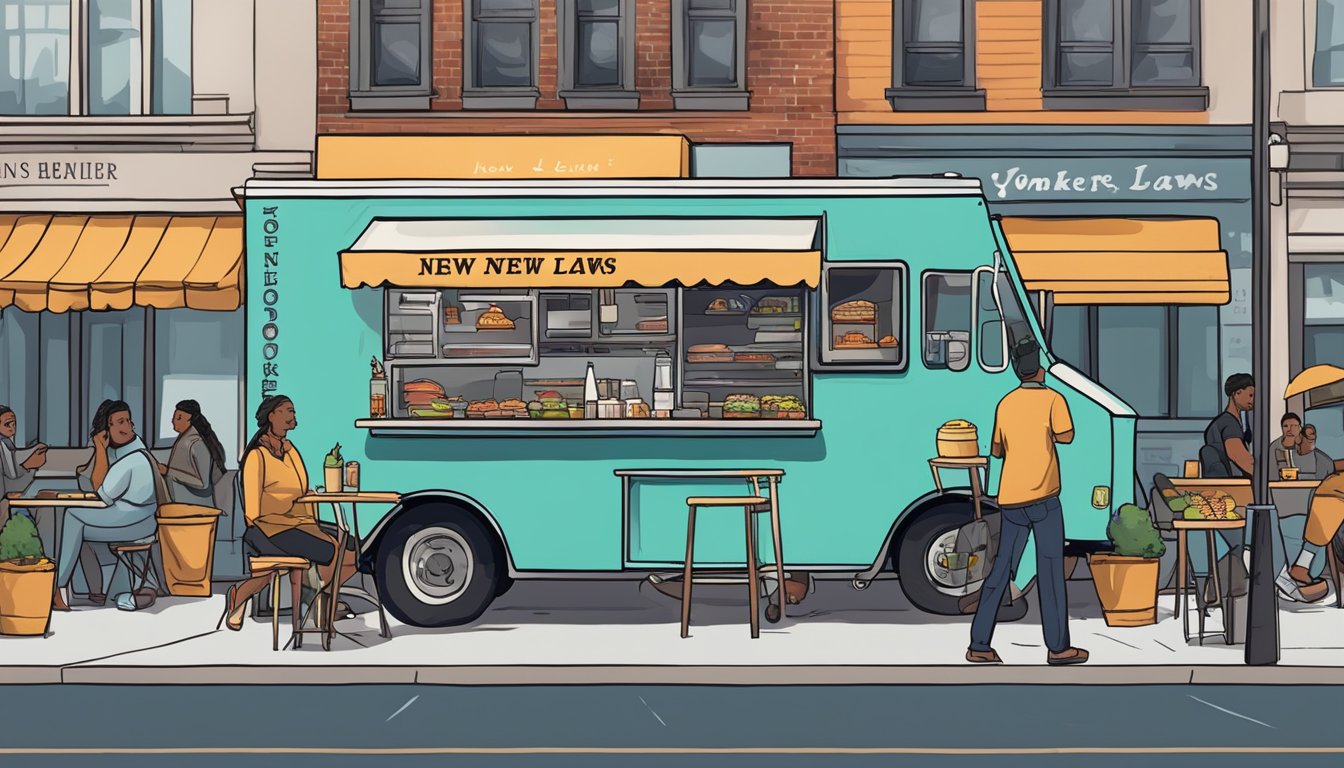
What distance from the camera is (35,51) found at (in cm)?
1859

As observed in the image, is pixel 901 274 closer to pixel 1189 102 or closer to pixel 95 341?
pixel 1189 102

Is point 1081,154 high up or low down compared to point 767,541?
up

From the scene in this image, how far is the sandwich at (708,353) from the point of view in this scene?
47.0ft

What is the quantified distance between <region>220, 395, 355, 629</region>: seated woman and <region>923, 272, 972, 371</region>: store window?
4697 millimetres

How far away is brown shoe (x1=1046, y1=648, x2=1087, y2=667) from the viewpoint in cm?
1174

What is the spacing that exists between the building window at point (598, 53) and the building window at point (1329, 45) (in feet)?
22.4

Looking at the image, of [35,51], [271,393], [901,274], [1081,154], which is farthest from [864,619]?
[35,51]

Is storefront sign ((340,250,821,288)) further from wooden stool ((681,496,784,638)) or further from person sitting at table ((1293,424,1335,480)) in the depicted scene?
person sitting at table ((1293,424,1335,480))

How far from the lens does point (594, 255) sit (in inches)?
544

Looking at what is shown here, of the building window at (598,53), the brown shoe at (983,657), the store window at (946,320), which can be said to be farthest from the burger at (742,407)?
the building window at (598,53)

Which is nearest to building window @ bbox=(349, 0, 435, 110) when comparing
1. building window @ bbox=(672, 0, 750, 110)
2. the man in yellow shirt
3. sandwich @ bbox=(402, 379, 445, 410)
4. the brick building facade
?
the brick building facade
